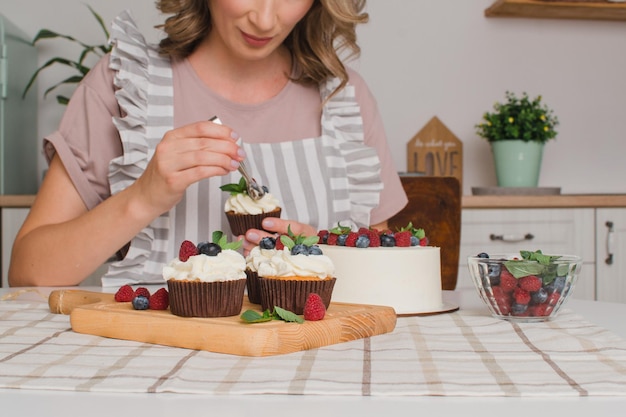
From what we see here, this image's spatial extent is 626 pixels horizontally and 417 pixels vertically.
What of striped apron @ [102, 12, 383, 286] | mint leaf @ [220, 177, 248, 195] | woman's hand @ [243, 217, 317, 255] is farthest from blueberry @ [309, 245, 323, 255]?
striped apron @ [102, 12, 383, 286]

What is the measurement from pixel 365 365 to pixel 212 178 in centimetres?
93

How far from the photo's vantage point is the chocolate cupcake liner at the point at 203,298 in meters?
0.83

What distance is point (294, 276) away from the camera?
0.87m

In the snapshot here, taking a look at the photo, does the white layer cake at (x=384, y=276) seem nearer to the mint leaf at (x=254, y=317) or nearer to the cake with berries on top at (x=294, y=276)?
the cake with berries on top at (x=294, y=276)

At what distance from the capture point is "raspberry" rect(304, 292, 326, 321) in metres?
0.81

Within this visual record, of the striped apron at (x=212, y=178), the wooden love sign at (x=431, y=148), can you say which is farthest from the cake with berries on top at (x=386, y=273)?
the wooden love sign at (x=431, y=148)

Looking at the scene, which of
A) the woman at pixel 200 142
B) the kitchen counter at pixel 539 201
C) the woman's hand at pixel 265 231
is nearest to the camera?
the woman's hand at pixel 265 231

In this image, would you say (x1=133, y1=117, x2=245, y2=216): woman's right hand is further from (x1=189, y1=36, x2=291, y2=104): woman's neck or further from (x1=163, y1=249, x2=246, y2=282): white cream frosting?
(x1=189, y1=36, x2=291, y2=104): woman's neck

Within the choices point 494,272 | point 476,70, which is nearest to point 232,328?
point 494,272

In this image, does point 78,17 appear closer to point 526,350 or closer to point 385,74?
point 385,74

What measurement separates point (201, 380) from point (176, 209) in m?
0.95

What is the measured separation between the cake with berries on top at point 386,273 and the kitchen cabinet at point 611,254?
Answer: 190 cm

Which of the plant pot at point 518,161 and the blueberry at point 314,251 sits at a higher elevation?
the plant pot at point 518,161

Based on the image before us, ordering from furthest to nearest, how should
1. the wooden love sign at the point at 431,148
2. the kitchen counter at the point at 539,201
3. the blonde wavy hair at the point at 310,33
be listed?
the wooden love sign at the point at 431,148 → the kitchen counter at the point at 539,201 → the blonde wavy hair at the point at 310,33
